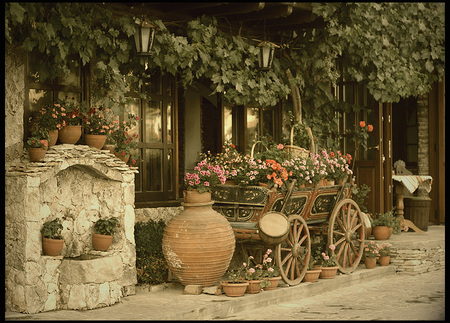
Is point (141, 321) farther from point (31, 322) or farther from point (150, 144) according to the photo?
point (150, 144)

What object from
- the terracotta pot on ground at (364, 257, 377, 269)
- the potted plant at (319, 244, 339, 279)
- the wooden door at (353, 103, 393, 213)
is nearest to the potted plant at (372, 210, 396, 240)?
the wooden door at (353, 103, 393, 213)

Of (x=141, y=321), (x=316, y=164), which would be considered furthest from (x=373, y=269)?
(x=141, y=321)

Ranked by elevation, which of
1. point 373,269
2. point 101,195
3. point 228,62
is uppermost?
point 228,62

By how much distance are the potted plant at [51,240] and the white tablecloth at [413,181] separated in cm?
691

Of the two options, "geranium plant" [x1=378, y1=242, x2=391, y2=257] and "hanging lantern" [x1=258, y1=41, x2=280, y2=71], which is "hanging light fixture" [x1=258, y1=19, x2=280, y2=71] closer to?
"hanging lantern" [x1=258, y1=41, x2=280, y2=71]

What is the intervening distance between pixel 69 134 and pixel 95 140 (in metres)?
0.35

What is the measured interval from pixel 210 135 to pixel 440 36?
4253 mm

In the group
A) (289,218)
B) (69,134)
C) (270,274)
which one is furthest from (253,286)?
(69,134)

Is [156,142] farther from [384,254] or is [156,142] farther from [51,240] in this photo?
[384,254]

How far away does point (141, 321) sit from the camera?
654 cm

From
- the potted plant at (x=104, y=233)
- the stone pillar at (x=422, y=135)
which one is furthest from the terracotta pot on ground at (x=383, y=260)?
the potted plant at (x=104, y=233)

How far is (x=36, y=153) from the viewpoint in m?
7.25

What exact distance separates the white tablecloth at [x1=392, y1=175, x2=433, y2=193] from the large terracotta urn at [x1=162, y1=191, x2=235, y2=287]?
17.0 ft

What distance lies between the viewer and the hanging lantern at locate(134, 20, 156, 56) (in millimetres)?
8047
